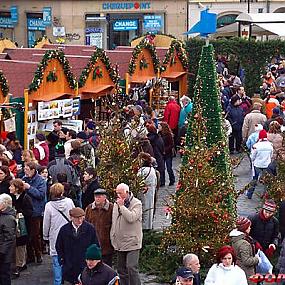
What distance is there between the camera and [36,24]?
46.1m

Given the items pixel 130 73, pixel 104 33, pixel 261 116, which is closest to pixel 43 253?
pixel 261 116

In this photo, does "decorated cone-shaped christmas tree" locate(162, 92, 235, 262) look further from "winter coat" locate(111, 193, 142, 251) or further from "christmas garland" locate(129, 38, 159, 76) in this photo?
"christmas garland" locate(129, 38, 159, 76)

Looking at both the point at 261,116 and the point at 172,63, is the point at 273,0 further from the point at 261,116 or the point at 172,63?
the point at 261,116

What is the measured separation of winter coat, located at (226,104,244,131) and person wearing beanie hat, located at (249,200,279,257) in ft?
29.5

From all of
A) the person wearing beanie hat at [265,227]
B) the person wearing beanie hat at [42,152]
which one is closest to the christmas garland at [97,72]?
the person wearing beanie hat at [42,152]

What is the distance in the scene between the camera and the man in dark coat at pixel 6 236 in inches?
379

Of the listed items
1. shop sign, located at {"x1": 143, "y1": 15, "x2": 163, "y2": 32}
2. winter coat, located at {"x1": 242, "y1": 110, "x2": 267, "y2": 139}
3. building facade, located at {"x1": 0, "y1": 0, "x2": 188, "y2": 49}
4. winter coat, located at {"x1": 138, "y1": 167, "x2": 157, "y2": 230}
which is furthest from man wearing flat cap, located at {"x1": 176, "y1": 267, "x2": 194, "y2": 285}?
shop sign, located at {"x1": 143, "y1": 15, "x2": 163, "y2": 32}

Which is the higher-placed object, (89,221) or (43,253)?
(89,221)

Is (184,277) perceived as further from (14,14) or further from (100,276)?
(14,14)

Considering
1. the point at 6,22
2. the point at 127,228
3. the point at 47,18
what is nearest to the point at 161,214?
the point at 127,228

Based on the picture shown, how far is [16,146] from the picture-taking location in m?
14.4

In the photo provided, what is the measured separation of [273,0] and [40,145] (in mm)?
36304

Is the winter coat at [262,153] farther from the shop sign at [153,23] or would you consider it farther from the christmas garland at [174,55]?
the shop sign at [153,23]

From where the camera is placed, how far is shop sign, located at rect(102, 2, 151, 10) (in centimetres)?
4644
